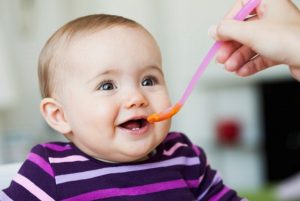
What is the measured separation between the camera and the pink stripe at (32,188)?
26.5 inches

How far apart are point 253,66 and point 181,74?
2007 mm

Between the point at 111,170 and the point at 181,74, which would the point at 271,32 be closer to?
the point at 111,170

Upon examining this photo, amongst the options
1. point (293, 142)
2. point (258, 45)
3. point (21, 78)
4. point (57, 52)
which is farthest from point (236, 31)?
point (293, 142)

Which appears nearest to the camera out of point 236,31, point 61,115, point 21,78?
point 236,31

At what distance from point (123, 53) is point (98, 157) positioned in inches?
6.2

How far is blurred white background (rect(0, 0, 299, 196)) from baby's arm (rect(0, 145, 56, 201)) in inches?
61.0

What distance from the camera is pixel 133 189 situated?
718 millimetres

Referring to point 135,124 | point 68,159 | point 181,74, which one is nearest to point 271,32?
point 135,124

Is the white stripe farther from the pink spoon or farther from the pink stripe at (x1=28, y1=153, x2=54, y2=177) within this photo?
the pink spoon

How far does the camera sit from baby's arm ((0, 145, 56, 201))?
0.67 metres

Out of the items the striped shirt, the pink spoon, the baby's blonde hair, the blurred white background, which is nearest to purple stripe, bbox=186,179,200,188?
the striped shirt

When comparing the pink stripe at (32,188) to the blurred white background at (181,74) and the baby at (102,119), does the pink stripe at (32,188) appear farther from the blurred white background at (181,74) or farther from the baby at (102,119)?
the blurred white background at (181,74)

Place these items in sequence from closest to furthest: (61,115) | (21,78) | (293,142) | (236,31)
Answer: (236,31)
(61,115)
(21,78)
(293,142)

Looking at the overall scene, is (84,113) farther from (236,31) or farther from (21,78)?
(21,78)
